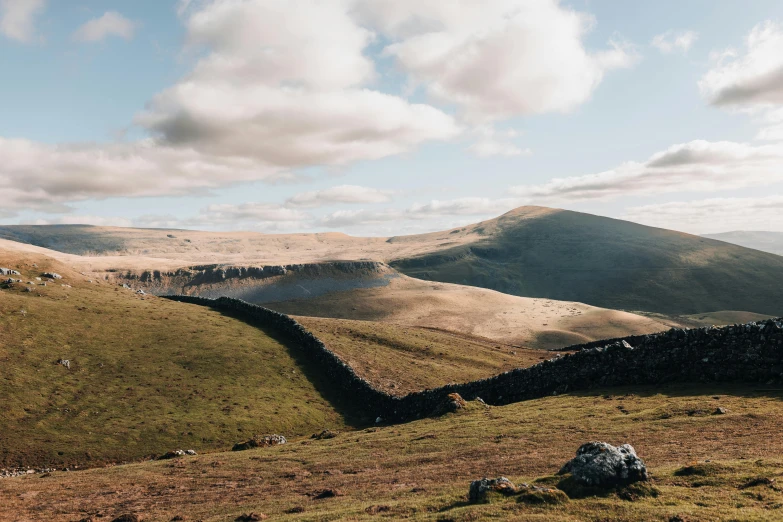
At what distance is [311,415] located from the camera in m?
50.8

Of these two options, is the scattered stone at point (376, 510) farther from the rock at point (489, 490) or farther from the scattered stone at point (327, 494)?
the scattered stone at point (327, 494)

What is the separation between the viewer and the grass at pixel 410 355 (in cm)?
6056

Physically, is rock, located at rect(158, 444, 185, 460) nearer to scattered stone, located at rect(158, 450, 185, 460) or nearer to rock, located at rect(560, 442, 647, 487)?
scattered stone, located at rect(158, 450, 185, 460)

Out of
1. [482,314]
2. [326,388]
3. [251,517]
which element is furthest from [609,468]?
[482,314]

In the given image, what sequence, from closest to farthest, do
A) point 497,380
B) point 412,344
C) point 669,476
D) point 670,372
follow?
point 669,476 → point 670,372 → point 497,380 → point 412,344

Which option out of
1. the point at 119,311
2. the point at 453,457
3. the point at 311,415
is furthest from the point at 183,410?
the point at 453,457

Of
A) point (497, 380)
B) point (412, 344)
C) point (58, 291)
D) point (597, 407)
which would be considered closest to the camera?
point (597, 407)

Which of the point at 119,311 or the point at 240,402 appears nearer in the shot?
the point at 240,402

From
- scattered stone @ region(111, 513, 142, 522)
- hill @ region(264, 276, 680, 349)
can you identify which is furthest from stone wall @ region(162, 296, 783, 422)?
hill @ region(264, 276, 680, 349)

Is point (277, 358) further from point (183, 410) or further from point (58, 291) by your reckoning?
point (58, 291)

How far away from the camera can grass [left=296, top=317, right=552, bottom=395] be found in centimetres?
6056

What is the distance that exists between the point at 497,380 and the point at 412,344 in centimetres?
3168

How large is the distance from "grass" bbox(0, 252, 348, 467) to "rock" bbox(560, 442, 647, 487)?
34.6 meters

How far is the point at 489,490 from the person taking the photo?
55.0ft
